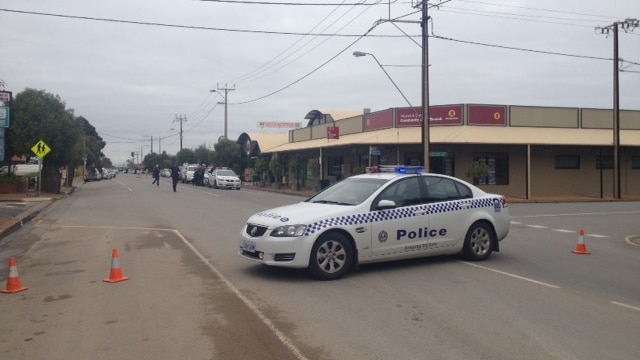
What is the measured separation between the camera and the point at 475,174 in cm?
3203

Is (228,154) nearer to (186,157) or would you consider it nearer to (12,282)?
(186,157)

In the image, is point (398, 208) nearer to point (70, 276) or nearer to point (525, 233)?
point (70, 276)

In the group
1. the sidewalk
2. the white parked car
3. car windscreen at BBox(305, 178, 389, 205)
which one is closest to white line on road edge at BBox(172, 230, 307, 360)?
car windscreen at BBox(305, 178, 389, 205)

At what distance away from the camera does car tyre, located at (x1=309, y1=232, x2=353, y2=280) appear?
28.2 ft

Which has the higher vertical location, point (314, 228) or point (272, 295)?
point (314, 228)

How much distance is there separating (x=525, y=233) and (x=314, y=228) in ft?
29.5

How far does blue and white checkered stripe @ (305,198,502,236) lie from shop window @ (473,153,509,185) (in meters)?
24.5

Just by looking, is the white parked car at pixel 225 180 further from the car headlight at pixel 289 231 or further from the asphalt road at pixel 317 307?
the car headlight at pixel 289 231

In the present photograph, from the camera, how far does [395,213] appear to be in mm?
9336

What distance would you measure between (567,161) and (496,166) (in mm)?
4685

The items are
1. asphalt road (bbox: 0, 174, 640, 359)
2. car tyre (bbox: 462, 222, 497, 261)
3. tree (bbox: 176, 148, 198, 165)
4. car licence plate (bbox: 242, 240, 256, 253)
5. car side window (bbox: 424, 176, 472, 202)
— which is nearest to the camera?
asphalt road (bbox: 0, 174, 640, 359)

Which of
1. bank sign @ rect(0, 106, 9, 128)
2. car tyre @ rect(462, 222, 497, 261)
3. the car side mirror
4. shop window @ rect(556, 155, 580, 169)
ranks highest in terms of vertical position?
bank sign @ rect(0, 106, 9, 128)

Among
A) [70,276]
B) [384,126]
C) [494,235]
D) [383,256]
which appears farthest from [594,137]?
[70,276]

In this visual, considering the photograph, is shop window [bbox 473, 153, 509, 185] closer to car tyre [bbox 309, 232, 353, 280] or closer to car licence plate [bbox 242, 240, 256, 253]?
car tyre [bbox 309, 232, 353, 280]
